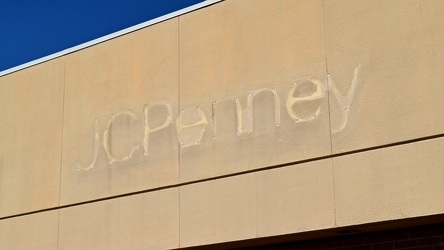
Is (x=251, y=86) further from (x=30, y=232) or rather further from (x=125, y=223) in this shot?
(x=30, y=232)

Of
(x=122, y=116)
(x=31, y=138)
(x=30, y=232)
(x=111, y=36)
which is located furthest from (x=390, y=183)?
(x=31, y=138)

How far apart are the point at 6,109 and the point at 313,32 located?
6293 millimetres

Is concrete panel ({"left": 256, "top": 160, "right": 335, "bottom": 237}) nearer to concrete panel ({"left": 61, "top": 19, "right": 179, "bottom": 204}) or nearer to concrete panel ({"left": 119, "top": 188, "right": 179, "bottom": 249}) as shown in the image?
concrete panel ({"left": 119, "top": 188, "right": 179, "bottom": 249})

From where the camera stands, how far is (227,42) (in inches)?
502

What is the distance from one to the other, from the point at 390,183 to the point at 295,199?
1.36 meters

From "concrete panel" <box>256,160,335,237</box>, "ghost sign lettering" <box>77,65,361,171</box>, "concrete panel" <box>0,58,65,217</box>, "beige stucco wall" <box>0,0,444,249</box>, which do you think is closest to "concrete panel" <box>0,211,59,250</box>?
"beige stucco wall" <box>0,0,444,249</box>

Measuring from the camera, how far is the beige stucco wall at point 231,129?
10.8 m

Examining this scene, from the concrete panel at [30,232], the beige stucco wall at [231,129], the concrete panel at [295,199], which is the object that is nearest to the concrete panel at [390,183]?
the beige stucco wall at [231,129]

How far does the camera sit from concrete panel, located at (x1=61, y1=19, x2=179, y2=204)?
13172 mm

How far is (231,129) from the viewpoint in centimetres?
1236

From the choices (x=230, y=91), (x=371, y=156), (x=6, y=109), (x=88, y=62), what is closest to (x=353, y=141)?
(x=371, y=156)

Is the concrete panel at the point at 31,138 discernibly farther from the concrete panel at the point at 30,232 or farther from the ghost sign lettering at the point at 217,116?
the ghost sign lettering at the point at 217,116

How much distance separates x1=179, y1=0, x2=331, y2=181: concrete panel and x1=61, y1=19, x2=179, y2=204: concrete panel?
34 centimetres

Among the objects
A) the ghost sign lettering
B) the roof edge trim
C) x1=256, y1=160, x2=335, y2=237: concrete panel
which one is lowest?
x1=256, y1=160, x2=335, y2=237: concrete panel
